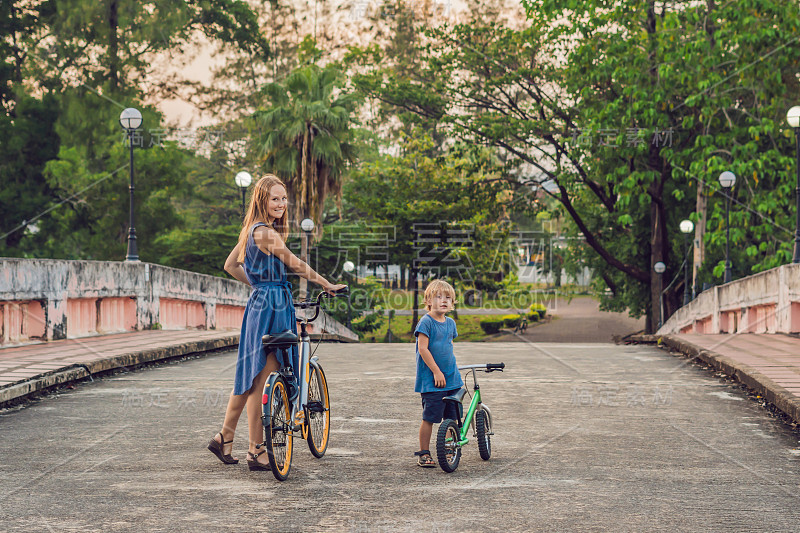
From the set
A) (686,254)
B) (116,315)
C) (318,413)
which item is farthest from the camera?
(686,254)

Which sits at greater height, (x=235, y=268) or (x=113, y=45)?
(x=113, y=45)

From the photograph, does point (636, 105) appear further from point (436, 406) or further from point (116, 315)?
point (436, 406)

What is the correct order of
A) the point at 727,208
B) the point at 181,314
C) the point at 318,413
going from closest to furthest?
the point at 318,413 → the point at 181,314 → the point at 727,208

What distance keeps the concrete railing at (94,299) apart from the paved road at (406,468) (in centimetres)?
286

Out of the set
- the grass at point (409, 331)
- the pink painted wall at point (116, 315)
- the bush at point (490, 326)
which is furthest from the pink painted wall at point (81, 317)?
the bush at point (490, 326)

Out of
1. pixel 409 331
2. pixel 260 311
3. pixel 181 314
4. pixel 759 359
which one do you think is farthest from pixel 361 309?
pixel 260 311

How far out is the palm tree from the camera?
34000 mm

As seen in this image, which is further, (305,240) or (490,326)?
(490,326)

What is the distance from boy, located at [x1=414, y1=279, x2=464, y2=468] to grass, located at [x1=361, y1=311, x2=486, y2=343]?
32.4 m

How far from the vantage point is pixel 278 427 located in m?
5.57

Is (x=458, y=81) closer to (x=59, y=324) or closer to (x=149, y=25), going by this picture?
(x=149, y=25)

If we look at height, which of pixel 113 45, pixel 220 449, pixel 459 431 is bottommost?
pixel 220 449

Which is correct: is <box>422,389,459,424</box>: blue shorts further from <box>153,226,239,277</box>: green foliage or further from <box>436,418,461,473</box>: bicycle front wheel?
<box>153,226,239,277</box>: green foliage

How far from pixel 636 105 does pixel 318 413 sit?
20200 millimetres
